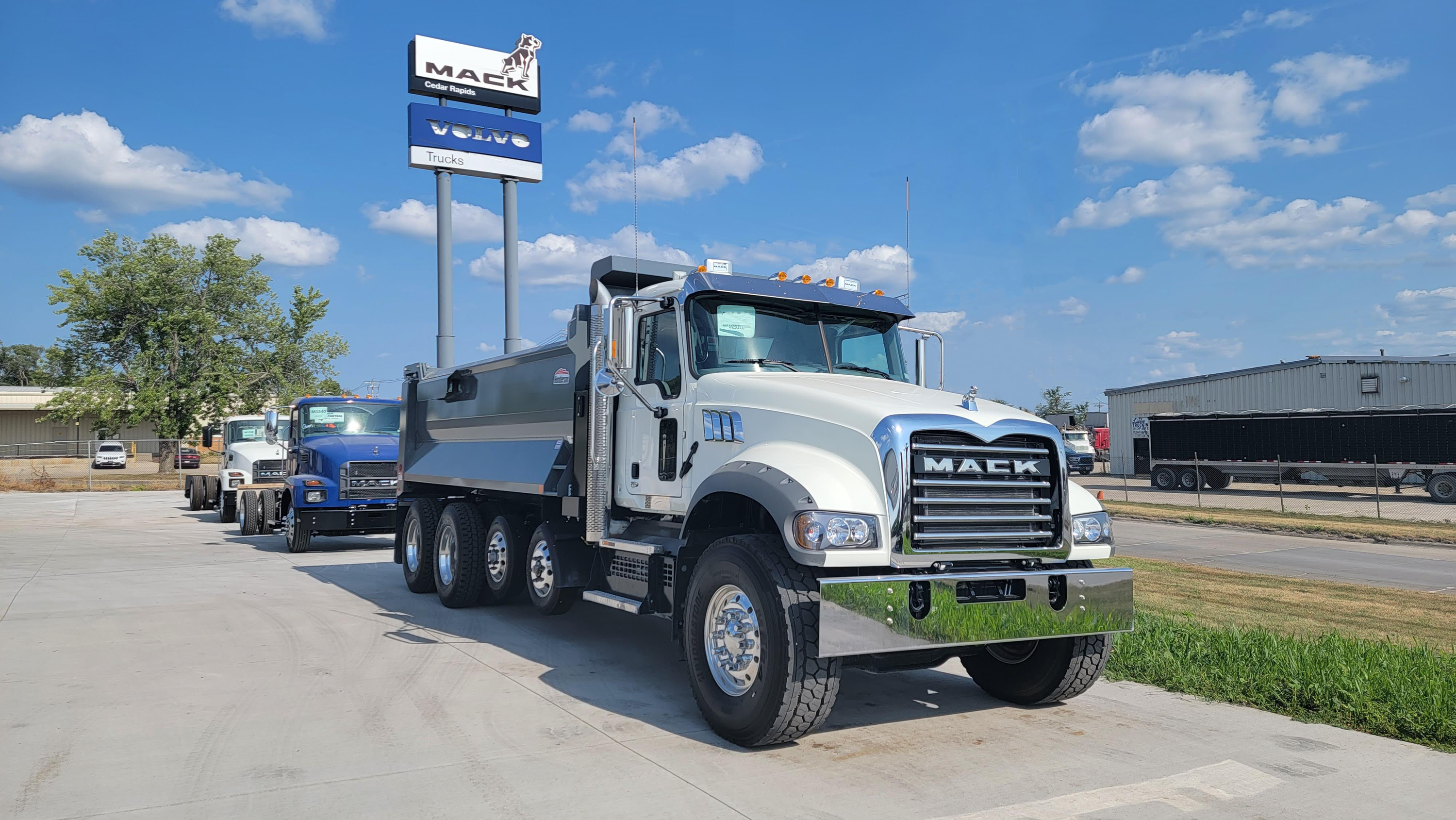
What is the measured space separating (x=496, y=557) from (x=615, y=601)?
311 cm

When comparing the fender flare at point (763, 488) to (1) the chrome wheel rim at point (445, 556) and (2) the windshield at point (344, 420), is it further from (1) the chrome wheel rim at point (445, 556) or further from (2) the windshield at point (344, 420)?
(2) the windshield at point (344, 420)

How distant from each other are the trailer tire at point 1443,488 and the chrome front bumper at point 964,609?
99.7ft

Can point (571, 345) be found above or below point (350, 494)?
above

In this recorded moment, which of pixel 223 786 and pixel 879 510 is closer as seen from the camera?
pixel 223 786

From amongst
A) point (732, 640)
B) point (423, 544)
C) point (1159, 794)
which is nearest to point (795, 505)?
point (732, 640)

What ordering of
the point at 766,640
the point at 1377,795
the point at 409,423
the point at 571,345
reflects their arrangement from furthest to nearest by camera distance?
1. the point at 409,423
2. the point at 571,345
3. the point at 766,640
4. the point at 1377,795

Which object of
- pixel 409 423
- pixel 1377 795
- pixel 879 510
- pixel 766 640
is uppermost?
pixel 409 423

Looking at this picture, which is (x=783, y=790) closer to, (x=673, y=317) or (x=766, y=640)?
(x=766, y=640)

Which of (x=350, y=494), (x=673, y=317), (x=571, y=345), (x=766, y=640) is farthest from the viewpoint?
(x=350, y=494)

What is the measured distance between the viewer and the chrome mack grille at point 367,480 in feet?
49.9

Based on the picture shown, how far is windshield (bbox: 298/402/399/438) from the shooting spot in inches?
653

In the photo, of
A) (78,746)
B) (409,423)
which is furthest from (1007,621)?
(409,423)

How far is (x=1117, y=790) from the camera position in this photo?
15.3 feet

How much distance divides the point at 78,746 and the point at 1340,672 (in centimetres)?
762
